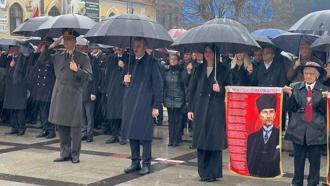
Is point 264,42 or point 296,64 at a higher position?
point 264,42

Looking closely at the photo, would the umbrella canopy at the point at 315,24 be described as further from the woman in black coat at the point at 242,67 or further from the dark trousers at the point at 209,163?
the dark trousers at the point at 209,163

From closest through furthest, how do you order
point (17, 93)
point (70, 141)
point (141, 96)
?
point (141, 96)
point (70, 141)
point (17, 93)

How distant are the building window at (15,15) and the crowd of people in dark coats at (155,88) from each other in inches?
931

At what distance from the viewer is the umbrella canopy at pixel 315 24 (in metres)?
9.82

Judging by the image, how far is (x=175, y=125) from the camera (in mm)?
10867

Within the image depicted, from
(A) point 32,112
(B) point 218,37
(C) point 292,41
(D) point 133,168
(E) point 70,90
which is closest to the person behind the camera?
(B) point 218,37

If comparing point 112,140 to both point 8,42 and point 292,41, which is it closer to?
point 292,41

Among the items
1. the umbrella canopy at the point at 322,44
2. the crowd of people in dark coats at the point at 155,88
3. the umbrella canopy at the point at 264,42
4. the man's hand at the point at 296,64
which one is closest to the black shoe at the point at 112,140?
the crowd of people in dark coats at the point at 155,88

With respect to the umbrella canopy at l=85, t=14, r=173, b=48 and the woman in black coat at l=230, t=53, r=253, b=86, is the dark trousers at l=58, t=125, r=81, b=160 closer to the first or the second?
the umbrella canopy at l=85, t=14, r=173, b=48

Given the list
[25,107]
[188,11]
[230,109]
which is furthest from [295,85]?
[188,11]

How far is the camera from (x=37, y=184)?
7422 millimetres

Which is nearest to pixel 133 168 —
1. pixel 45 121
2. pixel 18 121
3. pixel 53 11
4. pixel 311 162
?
pixel 311 162

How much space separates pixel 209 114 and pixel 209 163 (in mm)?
672

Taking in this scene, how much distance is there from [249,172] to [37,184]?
8.71ft
